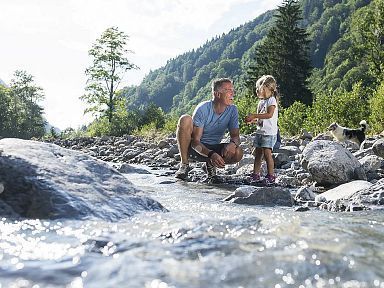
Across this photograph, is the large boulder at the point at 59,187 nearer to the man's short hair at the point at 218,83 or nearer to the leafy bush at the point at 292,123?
the man's short hair at the point at 218,83

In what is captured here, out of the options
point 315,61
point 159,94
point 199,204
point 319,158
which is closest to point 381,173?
point 319,158

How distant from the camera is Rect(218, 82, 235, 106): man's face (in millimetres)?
5379

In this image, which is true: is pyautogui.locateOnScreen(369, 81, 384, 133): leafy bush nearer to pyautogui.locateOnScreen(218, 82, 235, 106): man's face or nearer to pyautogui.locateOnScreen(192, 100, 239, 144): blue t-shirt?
pyautogui.locateOnScreen(192, 100, 239, 144): blue t-shirt

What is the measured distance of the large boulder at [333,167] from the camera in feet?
18.0

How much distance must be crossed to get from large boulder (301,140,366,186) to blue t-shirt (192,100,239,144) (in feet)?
3.74

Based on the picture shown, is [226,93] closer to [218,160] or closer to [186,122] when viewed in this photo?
[186,122]

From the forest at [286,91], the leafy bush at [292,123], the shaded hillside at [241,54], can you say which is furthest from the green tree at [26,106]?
the leafy bush at [292,123]

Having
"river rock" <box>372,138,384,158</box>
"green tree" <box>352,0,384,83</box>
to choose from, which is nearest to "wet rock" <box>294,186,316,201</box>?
"river rock" <box>372,138,384,158</box>

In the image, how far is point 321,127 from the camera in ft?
52.8

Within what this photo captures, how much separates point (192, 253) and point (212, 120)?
12.9ft

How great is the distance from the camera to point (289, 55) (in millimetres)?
40719

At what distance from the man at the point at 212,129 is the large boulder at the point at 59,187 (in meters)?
2.38

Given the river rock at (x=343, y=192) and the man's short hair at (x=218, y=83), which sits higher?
the man's short hair at (x=218, y=83)

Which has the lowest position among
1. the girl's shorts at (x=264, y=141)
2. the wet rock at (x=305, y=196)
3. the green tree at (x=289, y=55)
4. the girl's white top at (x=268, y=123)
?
the wet rock at (x=305, y=196)
